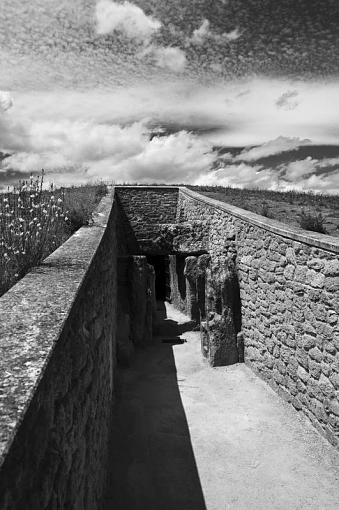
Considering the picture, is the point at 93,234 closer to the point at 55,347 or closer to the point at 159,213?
the point at 55,347

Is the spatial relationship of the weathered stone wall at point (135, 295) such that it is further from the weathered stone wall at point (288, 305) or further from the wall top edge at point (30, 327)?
the wall top edge at point (30, 327)

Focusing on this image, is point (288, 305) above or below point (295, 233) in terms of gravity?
below

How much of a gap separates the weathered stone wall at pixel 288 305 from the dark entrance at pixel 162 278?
501 cm

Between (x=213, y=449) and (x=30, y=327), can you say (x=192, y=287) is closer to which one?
(x=213, y=449)

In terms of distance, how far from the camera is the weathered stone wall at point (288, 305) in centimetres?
504

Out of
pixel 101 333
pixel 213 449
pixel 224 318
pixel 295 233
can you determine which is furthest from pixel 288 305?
pixel 101 333

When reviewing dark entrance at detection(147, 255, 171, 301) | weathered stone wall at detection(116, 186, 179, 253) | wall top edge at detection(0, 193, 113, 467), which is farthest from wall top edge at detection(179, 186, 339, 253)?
weathered stone wall at detection(116, 186, 179, 253)

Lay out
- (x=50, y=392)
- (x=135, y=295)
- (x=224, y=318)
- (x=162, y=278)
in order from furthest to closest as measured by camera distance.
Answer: (x=162, y=278)
(x=135, y=295)
(x=224, y=318)
(x=50, y=392)

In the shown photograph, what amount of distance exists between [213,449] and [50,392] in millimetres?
4198

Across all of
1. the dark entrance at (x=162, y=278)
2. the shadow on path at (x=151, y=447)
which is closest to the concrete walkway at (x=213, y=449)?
the shadow on path at (x=151, y=447)

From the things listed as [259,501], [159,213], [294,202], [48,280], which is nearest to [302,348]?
[259,501]

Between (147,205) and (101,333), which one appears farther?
(147,205)

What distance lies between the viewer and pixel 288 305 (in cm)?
605

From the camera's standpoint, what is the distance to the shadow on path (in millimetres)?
4211
